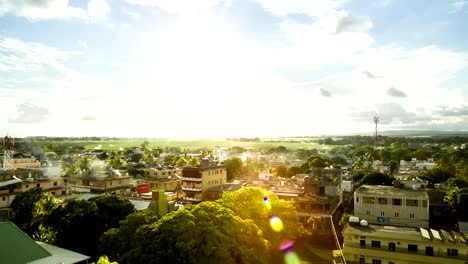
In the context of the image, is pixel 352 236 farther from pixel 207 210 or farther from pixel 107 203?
pixel 107 203

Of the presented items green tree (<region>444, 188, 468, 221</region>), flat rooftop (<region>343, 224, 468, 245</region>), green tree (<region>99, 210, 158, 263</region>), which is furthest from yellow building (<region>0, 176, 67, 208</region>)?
green tree (<region>444, 188, 468, 221</region>)

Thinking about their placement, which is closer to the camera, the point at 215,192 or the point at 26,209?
the point at 26,209

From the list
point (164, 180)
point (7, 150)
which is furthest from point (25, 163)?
point (164, 180)

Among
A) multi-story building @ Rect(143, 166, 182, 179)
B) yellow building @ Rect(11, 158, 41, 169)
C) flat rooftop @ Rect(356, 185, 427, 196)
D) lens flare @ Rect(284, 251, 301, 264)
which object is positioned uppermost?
flat rooftop @ Rect(356, 185, 427, 196)

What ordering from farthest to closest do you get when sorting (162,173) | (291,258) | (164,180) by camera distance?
(162,173) → (164,180) → (291,258)

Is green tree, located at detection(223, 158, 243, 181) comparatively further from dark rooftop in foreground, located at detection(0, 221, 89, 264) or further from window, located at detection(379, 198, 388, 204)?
dark rooftop in foreground, located at detection(0, 221, 89, 264)

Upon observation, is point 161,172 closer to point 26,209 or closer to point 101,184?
point 101,184

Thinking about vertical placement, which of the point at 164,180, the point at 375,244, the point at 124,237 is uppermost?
the point at 124,237
